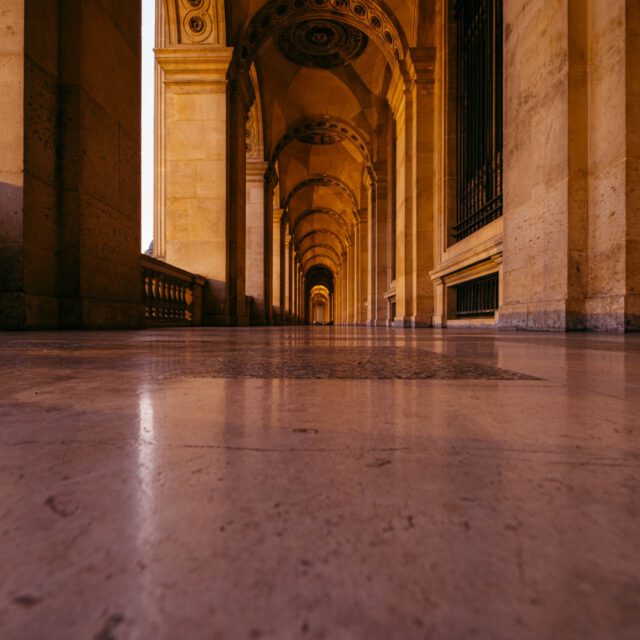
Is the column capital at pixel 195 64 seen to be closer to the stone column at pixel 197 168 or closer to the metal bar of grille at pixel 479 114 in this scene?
the stone column at pixel 197 168

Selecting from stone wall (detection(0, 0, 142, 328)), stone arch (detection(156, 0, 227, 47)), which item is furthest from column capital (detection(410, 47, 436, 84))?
stone wall (detection(0, 0, 142, 328))

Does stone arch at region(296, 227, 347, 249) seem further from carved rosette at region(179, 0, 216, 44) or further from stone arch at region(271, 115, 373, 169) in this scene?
carved rosette at region(179, 0, 216, 44)

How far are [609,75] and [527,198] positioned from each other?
4.13ft

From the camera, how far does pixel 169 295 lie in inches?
299

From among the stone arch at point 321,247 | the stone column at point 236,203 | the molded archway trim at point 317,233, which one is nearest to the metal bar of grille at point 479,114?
the stone column at point 236,203

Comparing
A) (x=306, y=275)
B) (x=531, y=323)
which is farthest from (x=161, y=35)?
(x=306, y=275)

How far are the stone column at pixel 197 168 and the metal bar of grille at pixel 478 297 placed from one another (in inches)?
181

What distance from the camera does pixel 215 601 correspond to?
237 millimetres

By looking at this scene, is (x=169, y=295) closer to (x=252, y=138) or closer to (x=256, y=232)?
(x=256, y=232)

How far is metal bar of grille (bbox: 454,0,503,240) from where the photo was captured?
283 inches

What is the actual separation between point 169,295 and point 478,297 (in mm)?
5191

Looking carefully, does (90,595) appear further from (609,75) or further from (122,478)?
(609,75)

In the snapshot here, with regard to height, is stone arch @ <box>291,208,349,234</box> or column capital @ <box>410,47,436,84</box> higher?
stone arch @ <box>291,208,349,234</box>

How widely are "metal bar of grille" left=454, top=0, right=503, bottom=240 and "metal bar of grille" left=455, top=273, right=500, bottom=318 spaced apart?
3.06ft
